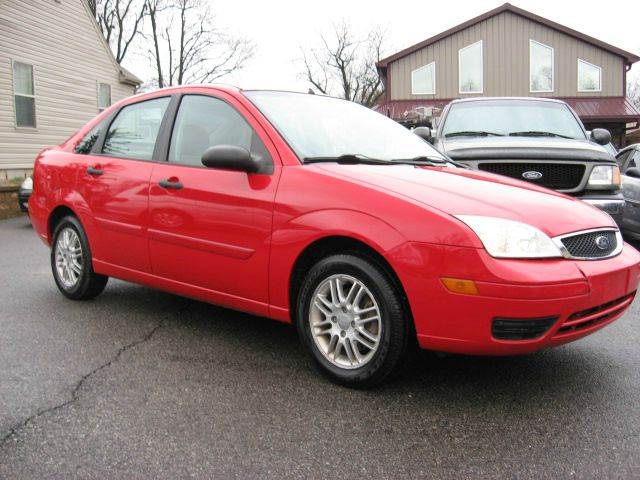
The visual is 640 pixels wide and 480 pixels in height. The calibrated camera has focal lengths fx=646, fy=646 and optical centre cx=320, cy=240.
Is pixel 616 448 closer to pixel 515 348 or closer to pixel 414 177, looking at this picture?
pixel 515 348

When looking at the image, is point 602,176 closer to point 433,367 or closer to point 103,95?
point 433,367

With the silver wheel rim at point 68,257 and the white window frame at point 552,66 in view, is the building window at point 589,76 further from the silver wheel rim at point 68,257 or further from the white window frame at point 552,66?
the silver wheel rim at point 68,257

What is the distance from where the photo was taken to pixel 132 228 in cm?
436

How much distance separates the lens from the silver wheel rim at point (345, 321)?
321 cm

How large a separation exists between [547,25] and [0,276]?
77.3 feet

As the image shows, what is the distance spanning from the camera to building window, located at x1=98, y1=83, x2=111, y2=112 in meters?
19.5

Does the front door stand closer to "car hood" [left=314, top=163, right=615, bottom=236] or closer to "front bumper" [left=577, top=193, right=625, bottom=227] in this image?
"car hood" [left=314, top=163, right=615, bottom=236]

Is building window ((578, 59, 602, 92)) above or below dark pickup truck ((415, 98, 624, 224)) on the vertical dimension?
above

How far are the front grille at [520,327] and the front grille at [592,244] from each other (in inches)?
15.0

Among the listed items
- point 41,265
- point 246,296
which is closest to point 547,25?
point 41,265

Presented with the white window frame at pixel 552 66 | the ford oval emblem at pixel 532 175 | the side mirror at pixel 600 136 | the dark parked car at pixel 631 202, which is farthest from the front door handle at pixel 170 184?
the white window frame at pixel 552 66

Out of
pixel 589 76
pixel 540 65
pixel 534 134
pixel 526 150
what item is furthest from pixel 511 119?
pixel 589 76

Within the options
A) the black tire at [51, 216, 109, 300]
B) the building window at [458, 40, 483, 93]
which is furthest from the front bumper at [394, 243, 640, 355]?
the building window at [458, 40, 483, 93]

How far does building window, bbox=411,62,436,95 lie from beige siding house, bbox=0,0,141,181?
11398 millimetres
